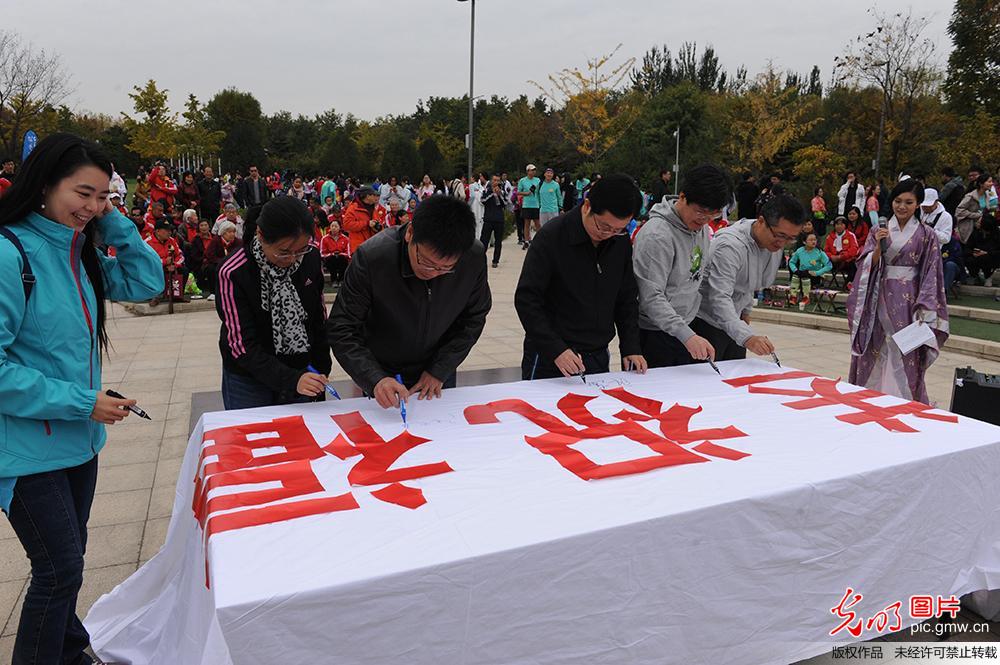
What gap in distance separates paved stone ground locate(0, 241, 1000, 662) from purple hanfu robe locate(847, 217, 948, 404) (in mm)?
1391

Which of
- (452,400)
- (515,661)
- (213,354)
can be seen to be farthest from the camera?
(213,354)

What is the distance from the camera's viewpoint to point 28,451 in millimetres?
1618

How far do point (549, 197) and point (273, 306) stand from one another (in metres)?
10.8

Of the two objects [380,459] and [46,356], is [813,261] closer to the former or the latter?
[380,459]

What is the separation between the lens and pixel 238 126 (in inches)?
1335

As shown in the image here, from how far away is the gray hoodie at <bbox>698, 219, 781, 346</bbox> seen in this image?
10.3 feet

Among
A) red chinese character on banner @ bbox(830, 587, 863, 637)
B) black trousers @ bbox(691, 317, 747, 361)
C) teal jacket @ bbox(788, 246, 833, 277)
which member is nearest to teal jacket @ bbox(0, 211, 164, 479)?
red chinese character on banner @ bbox(830, 587, 863, 637)

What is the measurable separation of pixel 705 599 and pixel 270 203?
175 cm

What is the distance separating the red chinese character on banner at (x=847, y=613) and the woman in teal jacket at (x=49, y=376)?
1974 mm

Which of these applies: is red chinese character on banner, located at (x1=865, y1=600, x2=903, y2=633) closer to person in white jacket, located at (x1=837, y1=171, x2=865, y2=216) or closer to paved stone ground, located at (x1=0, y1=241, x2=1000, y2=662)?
paved stone ground, located at (x1=0, y1=241, x2=1000, y2=662)

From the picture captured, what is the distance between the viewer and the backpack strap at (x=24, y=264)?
1.58 meters

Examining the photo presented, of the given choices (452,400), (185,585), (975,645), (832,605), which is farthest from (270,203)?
(975,645)

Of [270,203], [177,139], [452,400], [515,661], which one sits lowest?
[515,661]

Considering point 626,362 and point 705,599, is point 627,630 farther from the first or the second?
point 626,362
